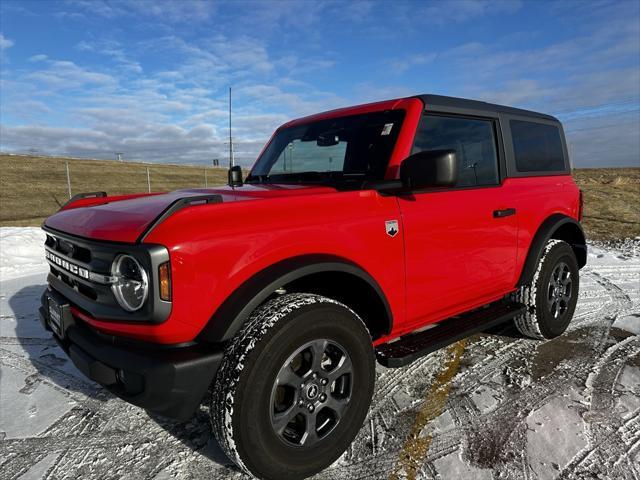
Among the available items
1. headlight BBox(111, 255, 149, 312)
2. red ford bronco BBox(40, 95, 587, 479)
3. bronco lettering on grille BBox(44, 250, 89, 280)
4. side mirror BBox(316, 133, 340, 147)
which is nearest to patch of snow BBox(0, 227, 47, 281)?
red ford bronco BBox(40, 95, 587, 479)

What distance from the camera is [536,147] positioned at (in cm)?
409

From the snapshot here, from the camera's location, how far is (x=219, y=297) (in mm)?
2064

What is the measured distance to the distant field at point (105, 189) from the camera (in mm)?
12062

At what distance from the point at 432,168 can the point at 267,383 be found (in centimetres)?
141

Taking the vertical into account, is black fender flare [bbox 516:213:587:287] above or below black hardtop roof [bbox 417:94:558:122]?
below

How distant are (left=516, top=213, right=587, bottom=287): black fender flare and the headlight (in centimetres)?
307

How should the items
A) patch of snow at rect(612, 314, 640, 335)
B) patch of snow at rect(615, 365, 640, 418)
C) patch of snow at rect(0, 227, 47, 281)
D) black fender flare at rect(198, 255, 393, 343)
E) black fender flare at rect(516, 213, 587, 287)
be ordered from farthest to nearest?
patch of snow at rect(0, 227, 47, 281) → patch of snow at rect(612, 314, 640, 335) → black fender flare at rect(516, 213, 587, 287) → patch of snow at rect(615, 365, 640, 418) → black fender flare at rect(198, 255, 393, 343)

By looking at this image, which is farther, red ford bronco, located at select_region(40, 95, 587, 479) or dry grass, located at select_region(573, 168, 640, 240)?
dry grass, located at select_region(573, 168, 640, 240)

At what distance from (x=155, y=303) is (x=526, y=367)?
2.91 m

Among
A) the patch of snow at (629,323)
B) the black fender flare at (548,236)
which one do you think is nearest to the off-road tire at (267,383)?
the black fender flare at (548,236)

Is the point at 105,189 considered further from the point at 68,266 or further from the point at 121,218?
the point at 121,218

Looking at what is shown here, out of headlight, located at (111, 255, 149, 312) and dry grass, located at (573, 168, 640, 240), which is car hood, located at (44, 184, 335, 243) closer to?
headlight, located at (111, 255, 149, 312)

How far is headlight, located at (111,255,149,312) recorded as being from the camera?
6.48ft

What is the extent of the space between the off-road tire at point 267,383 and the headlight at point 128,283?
458 mm
